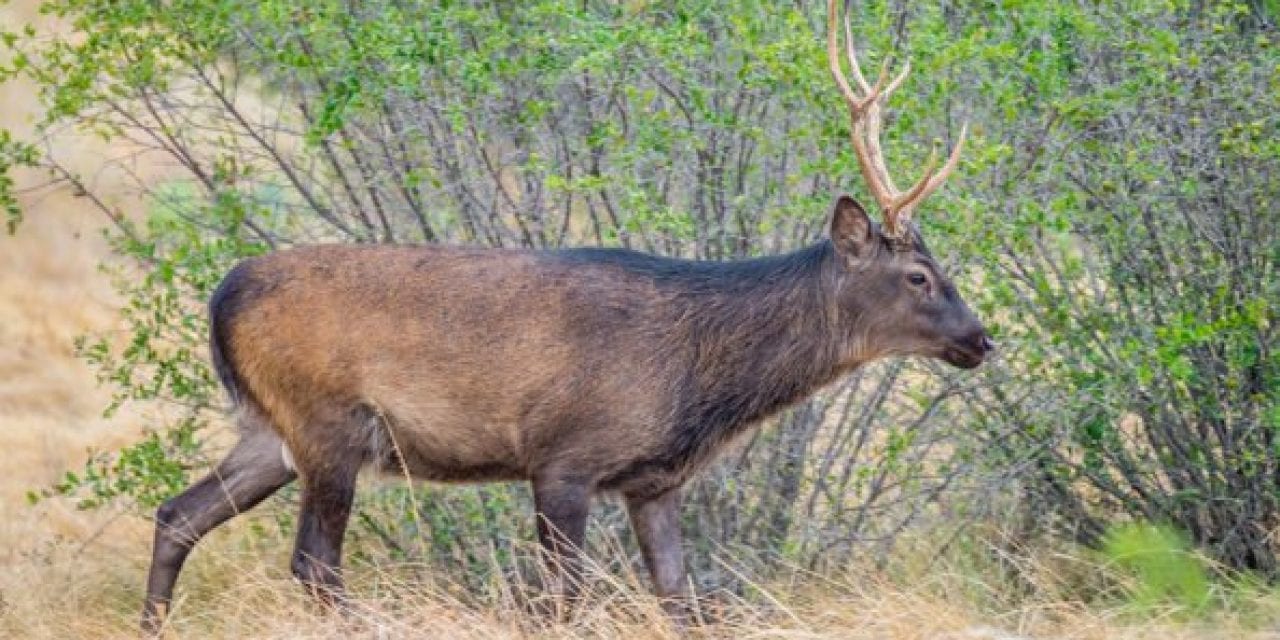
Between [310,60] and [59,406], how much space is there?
546cm

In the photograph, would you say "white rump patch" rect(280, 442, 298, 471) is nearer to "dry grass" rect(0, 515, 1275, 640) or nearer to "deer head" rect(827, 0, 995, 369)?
"dry grass" rect(0, 515, 1275, 640)

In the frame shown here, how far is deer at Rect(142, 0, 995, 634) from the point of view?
25.0ft

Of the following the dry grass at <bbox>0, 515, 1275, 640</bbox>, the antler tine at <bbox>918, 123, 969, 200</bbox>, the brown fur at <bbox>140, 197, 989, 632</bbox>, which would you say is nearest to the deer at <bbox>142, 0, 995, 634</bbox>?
the brown fur at <bbox>140, 197, 989, 632</bbox>

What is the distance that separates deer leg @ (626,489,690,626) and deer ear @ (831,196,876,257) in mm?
1126

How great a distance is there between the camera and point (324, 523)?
776 centimetres

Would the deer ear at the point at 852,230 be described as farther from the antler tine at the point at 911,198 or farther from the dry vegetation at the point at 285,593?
the dry vegetation at the point at 285,593

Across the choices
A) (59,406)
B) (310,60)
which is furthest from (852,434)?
(59,406)

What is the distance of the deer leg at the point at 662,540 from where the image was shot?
7914 millimetres

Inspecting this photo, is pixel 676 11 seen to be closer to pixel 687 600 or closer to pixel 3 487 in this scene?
pixel 687 600

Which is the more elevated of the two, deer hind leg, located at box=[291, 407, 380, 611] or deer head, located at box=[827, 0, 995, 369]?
deer head, located at box=[827, 0, 995, 369]

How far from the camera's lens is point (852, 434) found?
896 centimetres

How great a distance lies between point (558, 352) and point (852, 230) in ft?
3.85

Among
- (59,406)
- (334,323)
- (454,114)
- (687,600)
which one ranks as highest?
(454,114)

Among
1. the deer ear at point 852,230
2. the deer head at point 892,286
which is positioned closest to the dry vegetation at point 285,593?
the deer head at point 892,286
